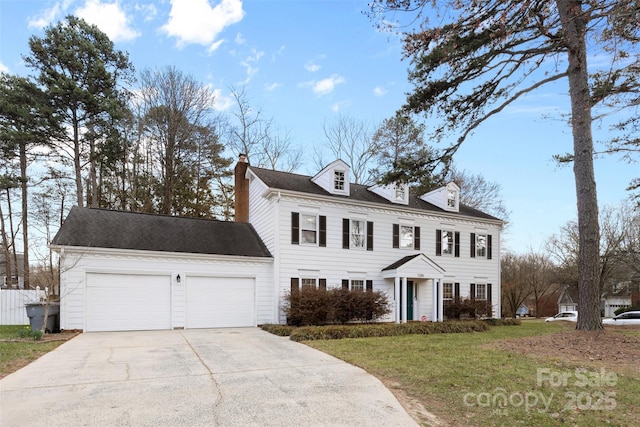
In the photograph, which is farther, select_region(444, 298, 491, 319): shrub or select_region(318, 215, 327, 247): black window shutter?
select_region(444, 298, 491, 319): shrub

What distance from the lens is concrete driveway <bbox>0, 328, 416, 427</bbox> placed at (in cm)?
473

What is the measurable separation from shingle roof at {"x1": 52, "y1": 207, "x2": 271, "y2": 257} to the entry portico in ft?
19.7

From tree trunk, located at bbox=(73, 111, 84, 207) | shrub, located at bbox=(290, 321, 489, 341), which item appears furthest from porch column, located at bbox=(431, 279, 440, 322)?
tree trunk, located at bbox=(73, 111, 84, 207)

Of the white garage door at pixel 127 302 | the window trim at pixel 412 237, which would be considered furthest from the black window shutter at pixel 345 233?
the white garage door at pixel 127 302

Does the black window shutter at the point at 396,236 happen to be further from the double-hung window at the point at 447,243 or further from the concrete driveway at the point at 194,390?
the concrete driveway at the point at 194,390

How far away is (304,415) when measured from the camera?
16.0 ft

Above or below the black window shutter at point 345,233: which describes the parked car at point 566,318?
below

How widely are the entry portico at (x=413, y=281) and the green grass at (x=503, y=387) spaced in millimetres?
8891

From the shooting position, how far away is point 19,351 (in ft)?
29.7

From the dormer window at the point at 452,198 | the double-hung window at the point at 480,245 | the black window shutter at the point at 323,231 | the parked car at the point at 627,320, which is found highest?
the dormer window at the point at 452,198

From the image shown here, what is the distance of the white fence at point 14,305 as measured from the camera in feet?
58.6

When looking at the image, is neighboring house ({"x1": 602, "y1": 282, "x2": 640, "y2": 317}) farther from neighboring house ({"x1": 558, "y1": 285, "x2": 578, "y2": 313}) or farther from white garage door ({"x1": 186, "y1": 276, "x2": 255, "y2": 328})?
white garage door ({"x1": 186, "y1": 276, "x2": 255, "y2": 328})

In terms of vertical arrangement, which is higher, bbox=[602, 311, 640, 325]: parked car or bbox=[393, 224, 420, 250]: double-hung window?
bbox=[393, 224, 420, 250]: double-hung window

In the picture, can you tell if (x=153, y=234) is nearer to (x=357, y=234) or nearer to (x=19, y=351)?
(x=19, y=351)
